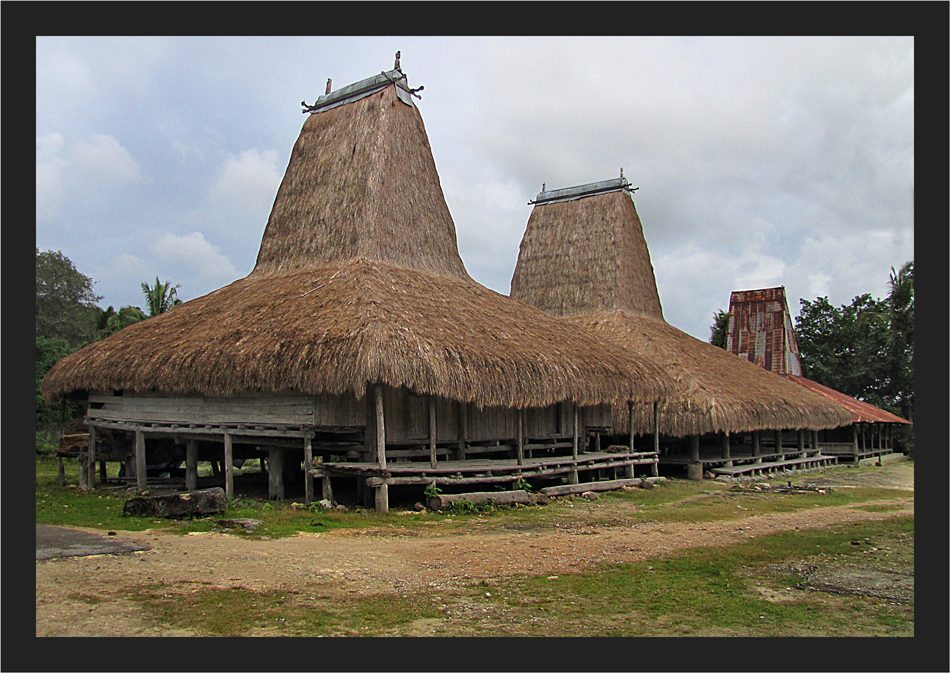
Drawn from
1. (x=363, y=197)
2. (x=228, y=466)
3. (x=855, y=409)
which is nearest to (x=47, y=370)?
(x=363, y=197)

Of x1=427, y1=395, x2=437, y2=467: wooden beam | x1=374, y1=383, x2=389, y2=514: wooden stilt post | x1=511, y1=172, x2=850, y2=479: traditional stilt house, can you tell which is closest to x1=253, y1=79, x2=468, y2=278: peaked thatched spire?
x1=427, y1=395, x2=437, y2=467: wooden beam

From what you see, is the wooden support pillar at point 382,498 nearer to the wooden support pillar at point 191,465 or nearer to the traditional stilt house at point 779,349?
the wooden support pillar at point 191,465

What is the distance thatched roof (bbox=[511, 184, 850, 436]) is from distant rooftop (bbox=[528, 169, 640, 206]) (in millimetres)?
188

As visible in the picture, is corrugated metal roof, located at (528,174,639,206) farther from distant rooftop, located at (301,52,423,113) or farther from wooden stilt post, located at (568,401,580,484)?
wooden stilt post, located at (568,401,580,484)

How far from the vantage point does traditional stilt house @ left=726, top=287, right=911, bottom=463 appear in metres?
27.2

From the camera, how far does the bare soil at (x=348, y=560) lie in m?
5.47

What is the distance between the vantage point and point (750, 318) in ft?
99.8

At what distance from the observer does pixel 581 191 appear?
26.2 m

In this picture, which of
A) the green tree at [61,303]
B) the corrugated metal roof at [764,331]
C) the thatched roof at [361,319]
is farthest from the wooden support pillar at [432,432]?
the green tree at [61,303]

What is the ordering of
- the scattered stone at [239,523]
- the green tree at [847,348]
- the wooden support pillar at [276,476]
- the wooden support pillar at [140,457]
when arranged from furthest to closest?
the green tree at [847,348]
the wooden support pillar at [140,457]
the wooden support pillar at [276,476]
the scattered stone at [239,523]

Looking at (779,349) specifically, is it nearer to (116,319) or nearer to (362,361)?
(362,361)

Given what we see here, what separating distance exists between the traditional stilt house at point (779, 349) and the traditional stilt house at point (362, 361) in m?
13.8

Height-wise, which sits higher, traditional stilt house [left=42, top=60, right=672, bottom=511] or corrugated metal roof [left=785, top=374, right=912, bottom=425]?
traditional stilt house [left=42, top=60, right=672, bottom=511]

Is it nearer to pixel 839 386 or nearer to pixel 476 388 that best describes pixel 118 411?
pixel 476 388
